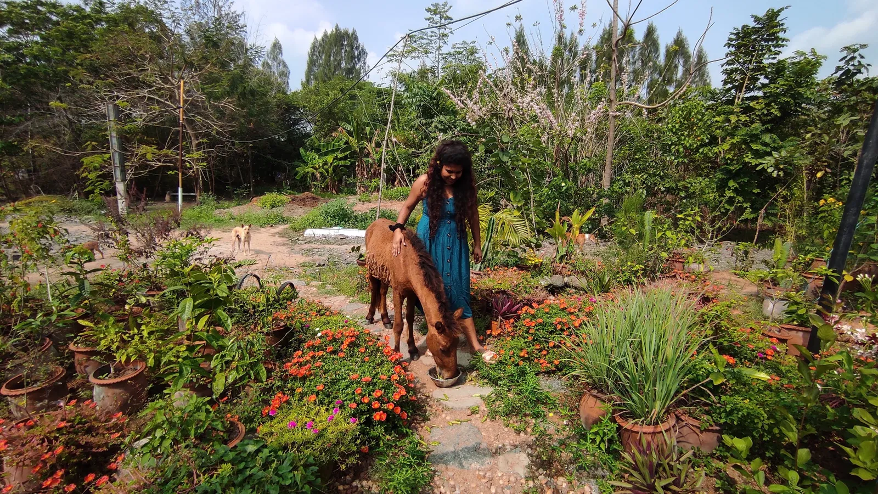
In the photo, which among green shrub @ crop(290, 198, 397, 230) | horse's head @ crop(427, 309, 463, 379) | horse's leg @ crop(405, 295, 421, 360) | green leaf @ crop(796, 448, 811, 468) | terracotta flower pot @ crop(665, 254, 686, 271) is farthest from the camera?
green shrub @ crop(290, 198, 397, 230)

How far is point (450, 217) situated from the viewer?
382 cm

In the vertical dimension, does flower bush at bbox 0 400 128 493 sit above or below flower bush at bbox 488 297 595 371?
below

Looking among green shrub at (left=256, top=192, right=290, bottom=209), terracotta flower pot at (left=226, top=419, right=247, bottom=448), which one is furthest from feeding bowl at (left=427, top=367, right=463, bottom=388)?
green shrub at (left=256, top=192, right=290, bottom=209)

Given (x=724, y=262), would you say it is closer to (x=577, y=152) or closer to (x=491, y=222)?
(x=577, y=152)

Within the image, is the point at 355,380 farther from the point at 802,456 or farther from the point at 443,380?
the point at 802,456

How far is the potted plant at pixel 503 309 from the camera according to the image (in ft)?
14.1

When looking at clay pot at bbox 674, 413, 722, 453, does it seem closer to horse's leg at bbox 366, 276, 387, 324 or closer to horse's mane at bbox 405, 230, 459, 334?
horse's mane at bbox 405, 230, 459, 334

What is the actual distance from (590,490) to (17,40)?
2056cm

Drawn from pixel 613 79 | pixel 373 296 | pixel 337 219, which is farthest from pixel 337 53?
pixel 373 296

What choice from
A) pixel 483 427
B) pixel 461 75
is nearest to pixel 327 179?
pixel 461 75

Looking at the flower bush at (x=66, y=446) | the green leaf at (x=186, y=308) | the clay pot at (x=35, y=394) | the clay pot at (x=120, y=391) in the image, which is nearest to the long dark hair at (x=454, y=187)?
the green leaf at (x=186, y=308)

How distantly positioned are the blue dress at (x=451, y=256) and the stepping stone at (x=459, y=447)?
3.79 ft

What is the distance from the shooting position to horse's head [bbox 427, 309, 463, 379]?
10.5 ft

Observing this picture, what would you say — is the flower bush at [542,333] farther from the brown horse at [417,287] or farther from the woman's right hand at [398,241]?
the woman's right hand at [398,241]
